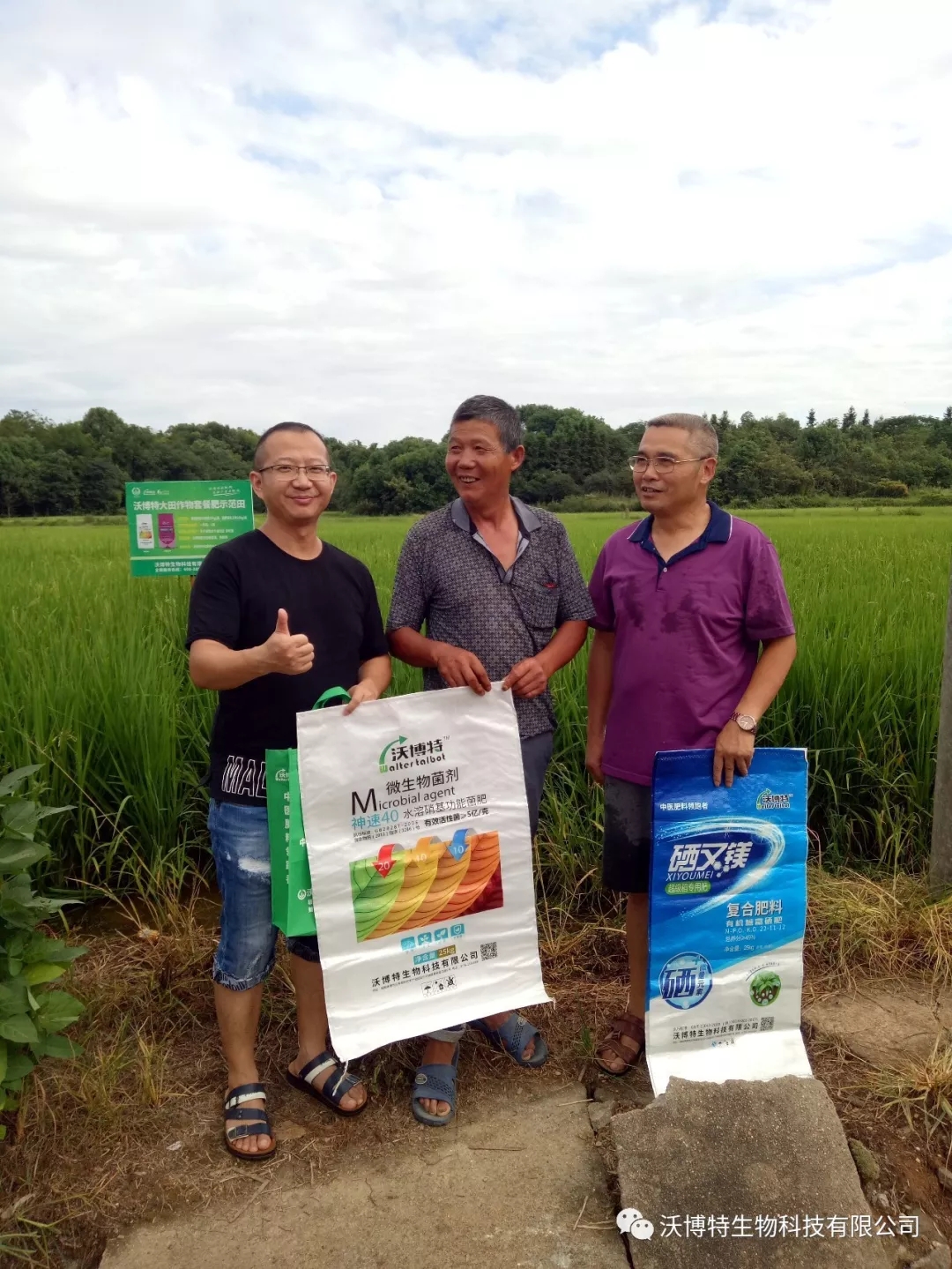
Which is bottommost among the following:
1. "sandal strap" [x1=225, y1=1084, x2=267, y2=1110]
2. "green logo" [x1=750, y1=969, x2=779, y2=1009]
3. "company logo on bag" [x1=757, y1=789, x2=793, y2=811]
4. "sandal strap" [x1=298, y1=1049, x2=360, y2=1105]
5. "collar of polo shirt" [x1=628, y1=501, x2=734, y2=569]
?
"sandal strap" [x1=298, y1=1049, x2=360, y2=1105]

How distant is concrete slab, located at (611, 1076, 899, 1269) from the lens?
165 centimetres

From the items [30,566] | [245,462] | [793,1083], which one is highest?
[245,462]

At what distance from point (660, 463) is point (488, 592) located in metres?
0.54

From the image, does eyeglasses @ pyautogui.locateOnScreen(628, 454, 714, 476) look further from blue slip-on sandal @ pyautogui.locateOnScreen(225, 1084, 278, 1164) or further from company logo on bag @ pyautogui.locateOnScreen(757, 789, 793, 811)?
blue slip-on sandal @ pyautogui.locateOnScreen(225, 1084, 278, 1164)

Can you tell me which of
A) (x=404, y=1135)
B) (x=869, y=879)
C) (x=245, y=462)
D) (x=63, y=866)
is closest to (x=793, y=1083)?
(x=404, y=1135)

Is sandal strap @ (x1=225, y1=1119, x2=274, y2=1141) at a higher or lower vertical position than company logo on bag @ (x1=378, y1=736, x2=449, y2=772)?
lower

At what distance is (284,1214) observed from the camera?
1791mm

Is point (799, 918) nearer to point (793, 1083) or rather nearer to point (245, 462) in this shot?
point (793, 1083)

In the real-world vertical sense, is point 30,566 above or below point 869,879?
above

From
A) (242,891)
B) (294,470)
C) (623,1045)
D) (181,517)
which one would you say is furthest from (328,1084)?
(181,517)

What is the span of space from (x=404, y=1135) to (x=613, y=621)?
1.38 metres

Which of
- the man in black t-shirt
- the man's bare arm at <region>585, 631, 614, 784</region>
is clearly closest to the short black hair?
the man in black t-shirt

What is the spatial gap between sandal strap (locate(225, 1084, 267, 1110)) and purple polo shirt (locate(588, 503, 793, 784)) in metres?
A: 1.19

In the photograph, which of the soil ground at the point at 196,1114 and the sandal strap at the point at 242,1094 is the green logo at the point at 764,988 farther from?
the sandal strap at the point at 242,1094
